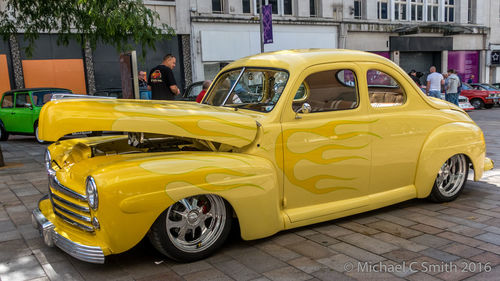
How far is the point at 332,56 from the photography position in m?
4.64

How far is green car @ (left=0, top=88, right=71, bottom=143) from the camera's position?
42.2 feet

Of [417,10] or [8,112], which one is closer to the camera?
[8,112]

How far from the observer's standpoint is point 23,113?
1301 centimetres

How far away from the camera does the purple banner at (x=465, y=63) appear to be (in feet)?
102

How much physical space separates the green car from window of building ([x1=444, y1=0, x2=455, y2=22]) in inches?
1051

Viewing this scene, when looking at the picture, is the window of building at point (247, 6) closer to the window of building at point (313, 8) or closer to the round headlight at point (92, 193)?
the window of building at point (313, 8)

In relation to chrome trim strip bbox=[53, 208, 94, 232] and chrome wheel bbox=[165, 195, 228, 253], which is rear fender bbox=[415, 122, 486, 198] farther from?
chrome trim strip bbox=[53, 208, 94, 232]

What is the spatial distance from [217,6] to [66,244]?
19354 mm

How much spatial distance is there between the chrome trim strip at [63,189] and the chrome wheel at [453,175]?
4.02 meters

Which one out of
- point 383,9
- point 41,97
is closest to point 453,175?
point 41,97

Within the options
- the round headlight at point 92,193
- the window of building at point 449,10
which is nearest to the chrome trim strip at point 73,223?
the round headlight at point 92,193

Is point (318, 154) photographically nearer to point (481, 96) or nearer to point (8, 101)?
point (8, 101)

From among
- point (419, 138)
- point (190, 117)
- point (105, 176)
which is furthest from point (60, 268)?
point (419, 138)

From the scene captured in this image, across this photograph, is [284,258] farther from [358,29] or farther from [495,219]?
[358,29]
